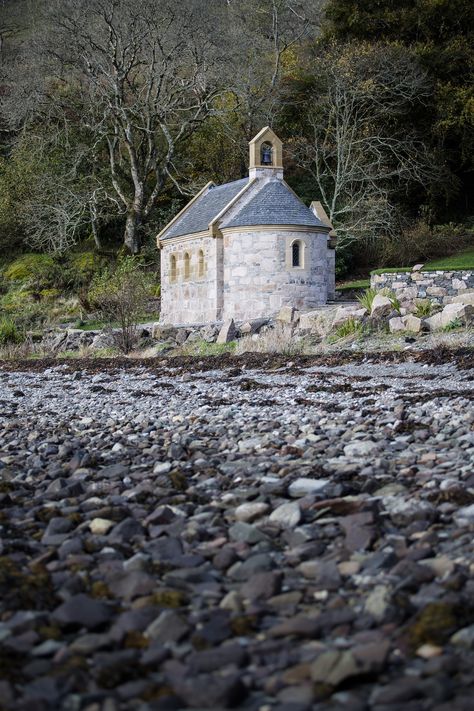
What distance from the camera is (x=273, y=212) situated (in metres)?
27.2

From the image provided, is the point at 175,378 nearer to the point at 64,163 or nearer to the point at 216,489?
the point at 216,489

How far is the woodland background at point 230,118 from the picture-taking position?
1432 inches

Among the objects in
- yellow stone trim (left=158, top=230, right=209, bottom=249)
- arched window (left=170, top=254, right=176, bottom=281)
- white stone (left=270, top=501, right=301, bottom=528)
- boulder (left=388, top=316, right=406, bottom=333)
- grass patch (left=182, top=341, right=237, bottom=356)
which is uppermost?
yellow stone trim (left=158, top=230, right=209, bottom=249)

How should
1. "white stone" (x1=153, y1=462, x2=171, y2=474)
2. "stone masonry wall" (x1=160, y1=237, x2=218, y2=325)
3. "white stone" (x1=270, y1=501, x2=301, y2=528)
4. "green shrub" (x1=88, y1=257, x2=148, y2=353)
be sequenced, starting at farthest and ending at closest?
"stone masonry wall" (x1=160, y1=237, x2=218, y2=325)
"green shrub" (x1=88, y1=257, x2=148, y2=353)
"white stone" (x1=153, y1=462, x2=171, y2=474)
"white stone" (x1=270, y1=501, x2=301, y2=528)

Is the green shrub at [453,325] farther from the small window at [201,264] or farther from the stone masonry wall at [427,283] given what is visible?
the small window at [201,264]

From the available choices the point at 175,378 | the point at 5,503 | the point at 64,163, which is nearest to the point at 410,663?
the point at 5,503

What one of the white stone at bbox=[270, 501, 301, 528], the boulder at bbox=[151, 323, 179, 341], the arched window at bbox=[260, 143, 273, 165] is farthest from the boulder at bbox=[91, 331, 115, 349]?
the white stone at bbox=[270, 501, 301, 528]

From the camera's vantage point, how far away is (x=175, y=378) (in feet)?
50.7

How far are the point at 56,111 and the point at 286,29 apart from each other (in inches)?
477

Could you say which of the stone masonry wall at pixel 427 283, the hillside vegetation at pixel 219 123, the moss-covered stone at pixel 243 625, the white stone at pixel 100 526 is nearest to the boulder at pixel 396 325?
the stone masonry wall at pixel 427 283

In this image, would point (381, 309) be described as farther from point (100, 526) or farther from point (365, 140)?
point (365, 140)

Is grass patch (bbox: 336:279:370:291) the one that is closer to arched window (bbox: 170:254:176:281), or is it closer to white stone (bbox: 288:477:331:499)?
arched window (bbox: 170:254:176:281)

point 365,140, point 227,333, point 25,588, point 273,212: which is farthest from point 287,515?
point 365,140

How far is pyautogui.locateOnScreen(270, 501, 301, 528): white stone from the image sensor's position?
15.7ft
